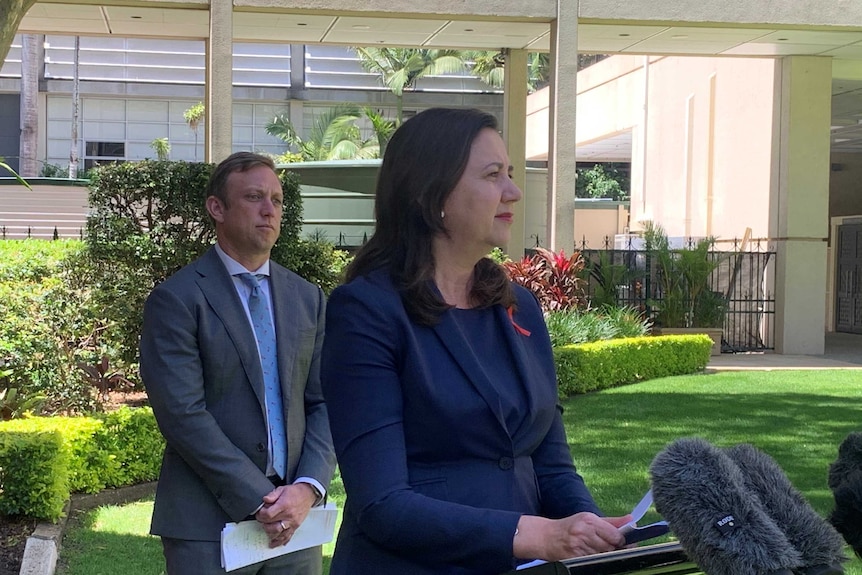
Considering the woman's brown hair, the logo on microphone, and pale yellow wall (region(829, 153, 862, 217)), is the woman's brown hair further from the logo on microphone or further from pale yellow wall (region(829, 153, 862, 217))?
pale yellow wall (region(829, 153, 862, 217))

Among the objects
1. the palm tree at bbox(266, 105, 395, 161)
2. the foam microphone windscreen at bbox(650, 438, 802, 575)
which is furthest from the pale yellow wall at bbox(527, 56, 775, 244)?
the foam microphone windscreen at bbox(650, 438, 802, 575)

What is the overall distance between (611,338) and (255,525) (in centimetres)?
1243

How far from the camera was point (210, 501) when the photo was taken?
3.27m

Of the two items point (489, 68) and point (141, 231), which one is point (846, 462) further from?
point (489, 68)

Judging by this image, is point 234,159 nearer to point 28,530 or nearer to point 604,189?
point 28,530

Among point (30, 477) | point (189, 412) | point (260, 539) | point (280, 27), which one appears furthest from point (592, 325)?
point (189, 412)

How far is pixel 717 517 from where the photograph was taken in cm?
156

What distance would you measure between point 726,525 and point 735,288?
61.8 feet

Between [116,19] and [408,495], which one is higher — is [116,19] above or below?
above

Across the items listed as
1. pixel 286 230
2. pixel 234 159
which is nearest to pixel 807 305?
pixel 286 230

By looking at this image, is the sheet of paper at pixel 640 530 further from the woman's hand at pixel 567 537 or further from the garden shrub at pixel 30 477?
the garden shrub at pixel 30 477

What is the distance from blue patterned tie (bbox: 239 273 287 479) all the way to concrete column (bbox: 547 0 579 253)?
12.5m

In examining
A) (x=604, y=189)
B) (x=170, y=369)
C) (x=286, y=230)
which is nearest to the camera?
(x=170, y=369)

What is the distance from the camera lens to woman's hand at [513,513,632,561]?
181 centimetres
